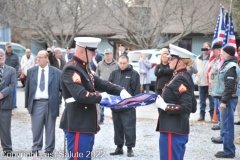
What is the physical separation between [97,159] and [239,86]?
287cm

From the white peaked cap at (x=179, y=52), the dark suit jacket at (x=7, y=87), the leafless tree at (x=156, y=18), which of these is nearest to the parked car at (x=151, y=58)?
the leafless tree at (x=156, y=18)

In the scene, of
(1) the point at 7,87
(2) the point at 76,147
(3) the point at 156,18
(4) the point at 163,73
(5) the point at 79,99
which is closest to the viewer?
(5) the point at 79,99

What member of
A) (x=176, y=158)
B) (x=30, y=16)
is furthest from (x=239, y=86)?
Answer: (x=30, y=16)

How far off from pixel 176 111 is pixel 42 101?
136 inches

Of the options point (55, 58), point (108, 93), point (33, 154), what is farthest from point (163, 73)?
point (55, 58)

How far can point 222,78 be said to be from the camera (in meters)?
8.42

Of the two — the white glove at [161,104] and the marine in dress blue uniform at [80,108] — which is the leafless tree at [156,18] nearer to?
the white glove at [161,104]

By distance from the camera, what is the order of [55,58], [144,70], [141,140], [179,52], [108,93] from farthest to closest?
[144,70], [55,58], [141,140], [108,93], [179,52]

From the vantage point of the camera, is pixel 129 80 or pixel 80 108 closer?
pixel 80 108

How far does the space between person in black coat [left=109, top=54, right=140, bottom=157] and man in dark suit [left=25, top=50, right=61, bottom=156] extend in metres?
1.12

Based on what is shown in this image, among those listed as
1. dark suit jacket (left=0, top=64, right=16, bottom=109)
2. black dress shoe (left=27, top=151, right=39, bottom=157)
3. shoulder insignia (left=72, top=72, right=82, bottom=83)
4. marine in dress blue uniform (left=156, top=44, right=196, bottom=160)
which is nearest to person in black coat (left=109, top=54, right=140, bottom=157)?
black dress shoe (left=27, top=151, right=39, bottom=157)

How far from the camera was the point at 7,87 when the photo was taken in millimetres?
8188

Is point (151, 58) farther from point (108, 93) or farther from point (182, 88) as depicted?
point (182, 88)

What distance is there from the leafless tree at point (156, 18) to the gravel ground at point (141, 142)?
12.8m
